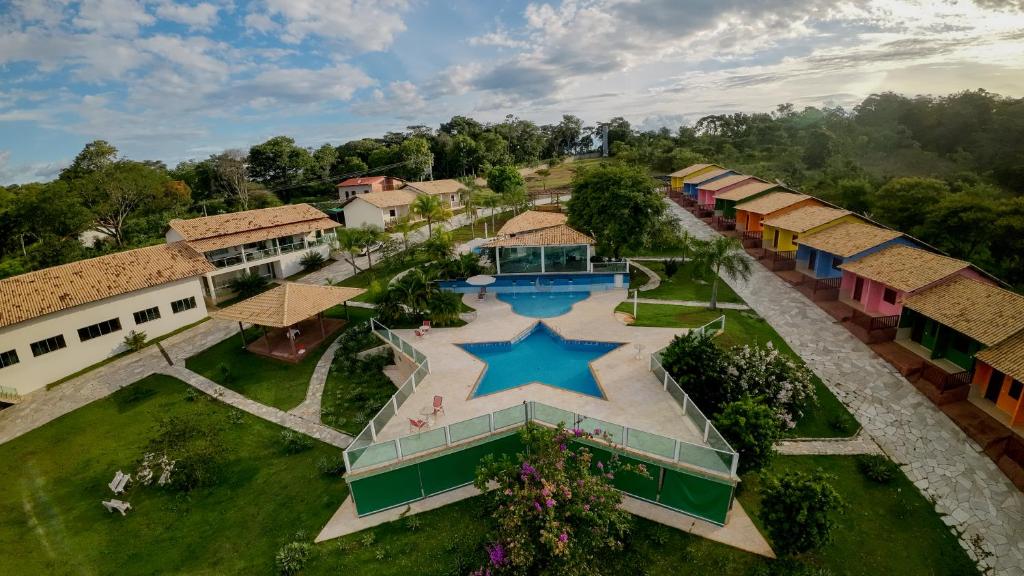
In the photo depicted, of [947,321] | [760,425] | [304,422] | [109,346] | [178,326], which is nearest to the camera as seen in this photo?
[760,425]

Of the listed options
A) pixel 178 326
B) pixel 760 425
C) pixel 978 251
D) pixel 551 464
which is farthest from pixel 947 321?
pixel 178 326

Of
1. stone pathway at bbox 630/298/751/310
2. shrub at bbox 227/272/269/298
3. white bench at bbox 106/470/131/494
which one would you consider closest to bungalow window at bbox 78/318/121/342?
shrub at bbox 227/272/269/298

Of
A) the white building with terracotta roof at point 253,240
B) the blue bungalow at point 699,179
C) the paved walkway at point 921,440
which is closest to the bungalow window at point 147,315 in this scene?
the white building with terracotta roof at point 253,240

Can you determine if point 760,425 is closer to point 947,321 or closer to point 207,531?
point 947,321

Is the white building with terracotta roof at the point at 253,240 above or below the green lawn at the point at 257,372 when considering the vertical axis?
above

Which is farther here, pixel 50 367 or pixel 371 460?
pixel 50 367

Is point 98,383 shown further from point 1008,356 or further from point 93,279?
point 1008,356

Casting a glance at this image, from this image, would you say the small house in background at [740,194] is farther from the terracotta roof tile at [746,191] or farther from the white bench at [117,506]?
the white bench at [117,506]
